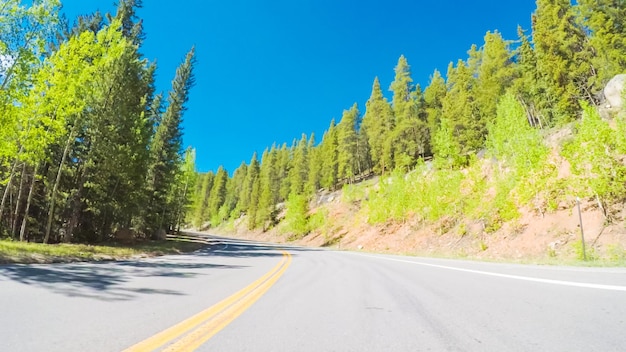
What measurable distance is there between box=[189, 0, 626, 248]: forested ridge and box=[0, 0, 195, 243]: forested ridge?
82.7 ft

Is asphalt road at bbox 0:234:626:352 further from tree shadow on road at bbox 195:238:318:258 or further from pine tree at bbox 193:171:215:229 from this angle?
pine tree at bbox 193:171:215:229

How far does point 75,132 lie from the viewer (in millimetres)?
18500

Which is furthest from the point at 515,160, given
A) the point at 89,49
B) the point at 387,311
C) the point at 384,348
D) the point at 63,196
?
the point at 63,196

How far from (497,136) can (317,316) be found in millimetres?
27473

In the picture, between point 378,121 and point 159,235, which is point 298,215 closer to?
point 378,121

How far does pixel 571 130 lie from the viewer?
29328mm

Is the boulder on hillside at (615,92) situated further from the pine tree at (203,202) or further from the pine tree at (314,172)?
the pine tree at (203,202)

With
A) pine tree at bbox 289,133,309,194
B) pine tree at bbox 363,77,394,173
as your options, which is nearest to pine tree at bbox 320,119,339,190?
pine tree at bbox 289,133,309,194

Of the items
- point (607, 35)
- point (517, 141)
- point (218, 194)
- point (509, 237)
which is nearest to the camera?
point (509, 237)

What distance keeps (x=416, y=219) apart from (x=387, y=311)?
3688 centimetres

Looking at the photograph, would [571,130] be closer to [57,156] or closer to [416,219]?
[416,219]

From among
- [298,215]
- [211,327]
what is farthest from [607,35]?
[298,215]

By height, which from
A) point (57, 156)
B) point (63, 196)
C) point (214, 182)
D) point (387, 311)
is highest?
point (214, 182)

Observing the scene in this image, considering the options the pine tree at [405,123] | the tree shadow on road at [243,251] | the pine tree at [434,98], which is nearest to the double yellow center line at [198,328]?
the tree shadow on road at [243,251]
